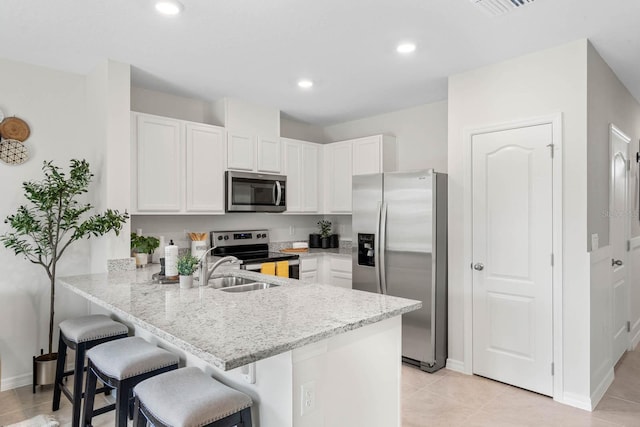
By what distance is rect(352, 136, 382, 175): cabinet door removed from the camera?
15.4ft

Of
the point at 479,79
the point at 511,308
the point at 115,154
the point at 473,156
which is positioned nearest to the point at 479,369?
the point at 511,308

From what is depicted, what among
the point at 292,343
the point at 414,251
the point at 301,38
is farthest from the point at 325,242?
the point at 292,343

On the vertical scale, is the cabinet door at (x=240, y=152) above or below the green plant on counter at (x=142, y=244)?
above

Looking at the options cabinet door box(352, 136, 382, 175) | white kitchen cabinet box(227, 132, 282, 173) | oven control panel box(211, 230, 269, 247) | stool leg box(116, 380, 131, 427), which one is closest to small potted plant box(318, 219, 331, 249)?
oven control panel box(211, 230, 269, 247)

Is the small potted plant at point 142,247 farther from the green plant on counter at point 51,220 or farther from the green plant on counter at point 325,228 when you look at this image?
the green plant on counter at point 325,228

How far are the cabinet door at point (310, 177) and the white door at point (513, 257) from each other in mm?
2124

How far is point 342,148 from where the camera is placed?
16.4ft

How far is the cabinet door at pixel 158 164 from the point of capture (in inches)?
139

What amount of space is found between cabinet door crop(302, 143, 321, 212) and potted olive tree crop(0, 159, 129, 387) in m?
2.20

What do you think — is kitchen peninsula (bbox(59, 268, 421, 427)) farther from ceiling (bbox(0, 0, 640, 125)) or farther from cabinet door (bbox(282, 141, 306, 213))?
cabinet door (bbox(282, 141, 306, 213))

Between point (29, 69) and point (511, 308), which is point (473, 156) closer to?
point (511, 308)

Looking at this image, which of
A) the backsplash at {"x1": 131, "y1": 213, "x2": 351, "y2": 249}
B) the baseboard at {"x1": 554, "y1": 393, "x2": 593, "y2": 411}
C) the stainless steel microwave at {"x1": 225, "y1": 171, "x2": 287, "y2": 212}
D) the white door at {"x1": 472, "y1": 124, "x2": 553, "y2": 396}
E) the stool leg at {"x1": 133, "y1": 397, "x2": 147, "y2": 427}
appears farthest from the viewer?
the stainless steel microwave at {"x1": 225, "y1": 171, "x2": 287, "y2": 212}

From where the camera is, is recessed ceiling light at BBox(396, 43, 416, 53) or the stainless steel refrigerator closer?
recessed ceiling light at BBox(396, 43, 416, 53)

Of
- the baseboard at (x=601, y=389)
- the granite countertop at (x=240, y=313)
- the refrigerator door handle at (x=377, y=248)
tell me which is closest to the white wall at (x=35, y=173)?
the granite countertop at (x=240, y=313)
